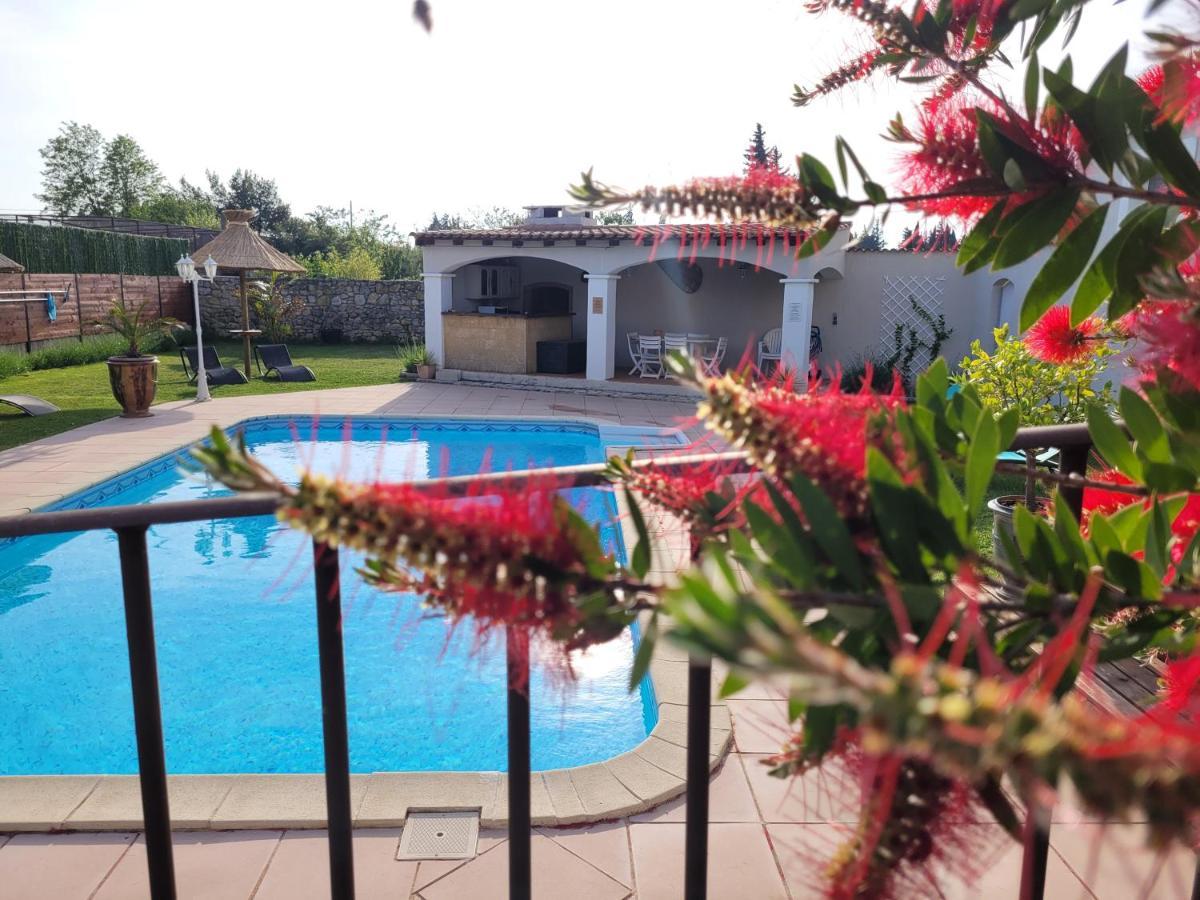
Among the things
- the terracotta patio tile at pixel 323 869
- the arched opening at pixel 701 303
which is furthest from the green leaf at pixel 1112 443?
the arched opening at pixel 701 303

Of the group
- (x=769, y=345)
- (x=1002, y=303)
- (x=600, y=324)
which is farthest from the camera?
(x=769, y=345)

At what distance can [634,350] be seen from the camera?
1803 centimetres

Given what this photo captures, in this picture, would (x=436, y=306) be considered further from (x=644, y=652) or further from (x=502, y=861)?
(x=644, y=652)

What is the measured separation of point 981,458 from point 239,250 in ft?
58.5

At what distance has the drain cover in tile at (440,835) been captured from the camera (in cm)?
306

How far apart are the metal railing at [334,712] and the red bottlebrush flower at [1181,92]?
632mm

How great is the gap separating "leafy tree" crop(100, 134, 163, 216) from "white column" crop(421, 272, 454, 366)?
43861mm

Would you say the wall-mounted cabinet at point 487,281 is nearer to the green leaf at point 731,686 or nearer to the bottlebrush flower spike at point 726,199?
the bottlebrush flower spike at point 726,199

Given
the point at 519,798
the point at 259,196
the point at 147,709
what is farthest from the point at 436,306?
the point at 259,196

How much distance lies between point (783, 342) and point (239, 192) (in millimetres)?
43248

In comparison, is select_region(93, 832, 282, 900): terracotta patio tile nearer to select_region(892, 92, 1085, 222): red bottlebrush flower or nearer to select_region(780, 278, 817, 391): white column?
select_region(892, 92, 1085, 222): red bottlebrush flower

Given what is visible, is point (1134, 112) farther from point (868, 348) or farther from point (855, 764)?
point (868, 348)

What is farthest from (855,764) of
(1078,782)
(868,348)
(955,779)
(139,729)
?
(868,348)

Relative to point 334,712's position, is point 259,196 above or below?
above
